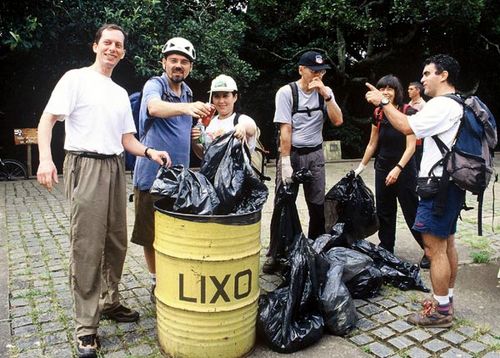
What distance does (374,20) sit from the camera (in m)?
11.6

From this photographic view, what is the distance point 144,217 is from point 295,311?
136cm

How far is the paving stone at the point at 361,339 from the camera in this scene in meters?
3.15

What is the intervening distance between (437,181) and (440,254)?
0.56 m

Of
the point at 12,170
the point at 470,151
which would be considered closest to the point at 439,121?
the point at 470,151

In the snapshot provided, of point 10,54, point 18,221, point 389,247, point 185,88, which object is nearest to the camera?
point 185,88

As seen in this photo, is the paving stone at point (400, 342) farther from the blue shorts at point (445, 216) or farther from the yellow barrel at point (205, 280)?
the yellow barrel at point (205, 280)

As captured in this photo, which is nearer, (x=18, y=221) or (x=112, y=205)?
(x=112, y=205)

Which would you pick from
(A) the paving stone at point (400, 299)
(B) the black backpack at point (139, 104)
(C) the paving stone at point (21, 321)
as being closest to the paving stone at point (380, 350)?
(A) the paving stone at point (400, 299)

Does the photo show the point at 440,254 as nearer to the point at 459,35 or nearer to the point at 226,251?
the point at 226,251

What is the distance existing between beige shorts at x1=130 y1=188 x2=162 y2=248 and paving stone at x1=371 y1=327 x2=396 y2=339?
6.07 feet

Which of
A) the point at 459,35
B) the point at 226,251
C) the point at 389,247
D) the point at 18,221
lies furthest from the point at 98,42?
the point at 459,35

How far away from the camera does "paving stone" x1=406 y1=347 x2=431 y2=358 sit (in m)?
2.97

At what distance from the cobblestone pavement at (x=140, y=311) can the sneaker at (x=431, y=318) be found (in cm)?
5

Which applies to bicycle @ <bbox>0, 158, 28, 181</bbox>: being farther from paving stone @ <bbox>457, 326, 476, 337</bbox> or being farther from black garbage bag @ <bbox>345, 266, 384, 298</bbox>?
paving stone @ <bbox>457, 326, 476, 337</bbox>
